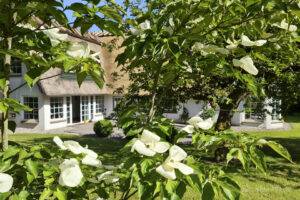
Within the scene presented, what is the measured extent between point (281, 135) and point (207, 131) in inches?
911

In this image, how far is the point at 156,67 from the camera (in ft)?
8.66

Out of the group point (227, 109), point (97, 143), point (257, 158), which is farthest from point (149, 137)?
point (97, 143)

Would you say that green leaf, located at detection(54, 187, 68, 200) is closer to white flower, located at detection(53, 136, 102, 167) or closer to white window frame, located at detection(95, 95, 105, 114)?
white flower, located at detection(53, 136, 102, 167)

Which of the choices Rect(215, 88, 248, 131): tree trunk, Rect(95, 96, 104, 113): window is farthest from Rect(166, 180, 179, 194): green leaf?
Rect(95, 96, 104, 113): window

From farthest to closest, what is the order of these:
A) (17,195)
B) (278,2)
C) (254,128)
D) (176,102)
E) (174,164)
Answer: (254,128) < (176,102) < (278,2) < (17,195) < (174,164)

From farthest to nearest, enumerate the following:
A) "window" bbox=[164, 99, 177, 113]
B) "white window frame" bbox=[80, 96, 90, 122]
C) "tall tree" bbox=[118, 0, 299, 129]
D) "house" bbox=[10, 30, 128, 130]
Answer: "white window frame" bbox=[80, 96, 90, 122], "house" bbox=[10, 30, 128, 130], "window" bbox=[164, 99, 177, 113], "tall tree" bbox=[118, 0, 299, 129]

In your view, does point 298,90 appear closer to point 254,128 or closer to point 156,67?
point 156,67

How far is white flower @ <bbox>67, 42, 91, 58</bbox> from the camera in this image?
2.16 m

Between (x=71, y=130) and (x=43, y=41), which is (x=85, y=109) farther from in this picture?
(x=43, y=41)

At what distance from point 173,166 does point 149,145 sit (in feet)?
Result: 0.53

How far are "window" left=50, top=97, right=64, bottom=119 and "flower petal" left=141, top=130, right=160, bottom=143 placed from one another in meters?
24.3

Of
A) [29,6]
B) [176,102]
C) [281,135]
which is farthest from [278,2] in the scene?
[281,135]

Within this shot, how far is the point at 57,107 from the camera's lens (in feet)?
85.4

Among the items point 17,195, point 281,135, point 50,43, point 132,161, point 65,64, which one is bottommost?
point 281,135
